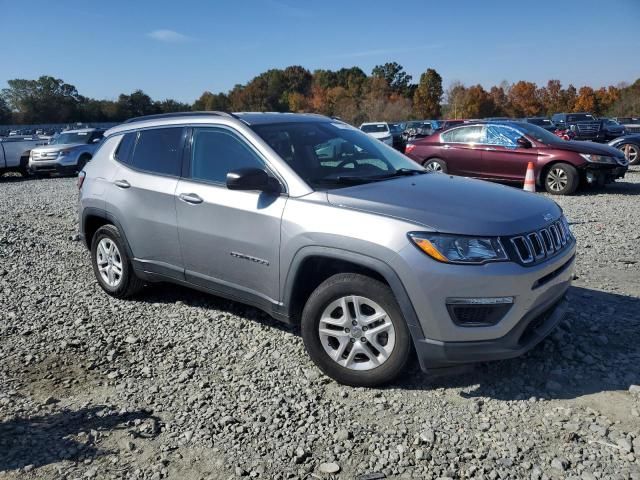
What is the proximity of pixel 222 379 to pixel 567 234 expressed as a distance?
2.66 m

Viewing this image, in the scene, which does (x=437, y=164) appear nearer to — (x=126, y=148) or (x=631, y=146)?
(x=631, y=146)

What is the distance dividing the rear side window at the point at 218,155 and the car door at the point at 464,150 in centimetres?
906

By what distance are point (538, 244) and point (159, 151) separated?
3.29 m

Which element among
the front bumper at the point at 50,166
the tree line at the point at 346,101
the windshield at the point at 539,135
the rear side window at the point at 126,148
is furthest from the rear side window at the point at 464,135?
the tree line at the point at 346,101

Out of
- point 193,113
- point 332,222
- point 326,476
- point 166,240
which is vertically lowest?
point 326,476

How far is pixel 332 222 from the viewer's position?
140 inches

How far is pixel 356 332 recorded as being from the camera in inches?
140

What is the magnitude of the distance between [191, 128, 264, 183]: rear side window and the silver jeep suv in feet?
0.04

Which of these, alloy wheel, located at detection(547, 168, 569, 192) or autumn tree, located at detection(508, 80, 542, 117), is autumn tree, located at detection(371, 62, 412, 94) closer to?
autumn tree, located at detection(508, 80, 542, 117)

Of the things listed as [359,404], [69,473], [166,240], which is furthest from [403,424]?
[166,240]

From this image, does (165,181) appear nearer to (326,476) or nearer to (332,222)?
(332,222)

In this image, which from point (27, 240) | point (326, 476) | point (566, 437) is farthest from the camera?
point (27, 240)

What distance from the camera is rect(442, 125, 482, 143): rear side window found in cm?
1262

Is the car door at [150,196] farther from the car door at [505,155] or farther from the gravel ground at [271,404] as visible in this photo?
the car door at [505,155]
